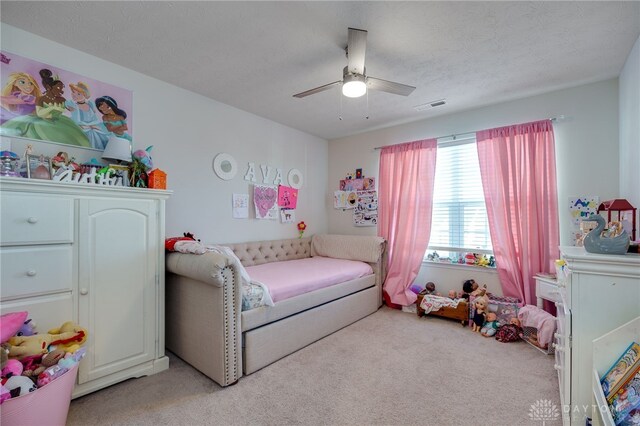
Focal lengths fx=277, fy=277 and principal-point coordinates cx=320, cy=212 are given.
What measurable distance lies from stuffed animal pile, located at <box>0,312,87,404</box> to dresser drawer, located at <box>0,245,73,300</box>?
16cm

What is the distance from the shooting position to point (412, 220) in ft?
11.9

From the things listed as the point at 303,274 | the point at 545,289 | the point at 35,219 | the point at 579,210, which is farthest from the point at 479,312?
the point at 35,219

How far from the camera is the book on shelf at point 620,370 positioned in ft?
3.79

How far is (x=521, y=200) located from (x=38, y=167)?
4172 millimetres

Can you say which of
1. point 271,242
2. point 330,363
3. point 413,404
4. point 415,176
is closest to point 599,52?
point 415,176

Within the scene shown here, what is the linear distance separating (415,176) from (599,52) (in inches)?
75.2

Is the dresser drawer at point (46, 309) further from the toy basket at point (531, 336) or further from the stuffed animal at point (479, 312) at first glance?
the toy basket at point (531, 336)

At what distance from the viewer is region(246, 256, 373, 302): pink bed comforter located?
2.45 meters

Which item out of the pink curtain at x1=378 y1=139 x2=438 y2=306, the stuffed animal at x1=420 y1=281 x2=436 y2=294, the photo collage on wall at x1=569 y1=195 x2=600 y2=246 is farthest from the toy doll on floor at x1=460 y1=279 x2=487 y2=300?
the photo collage on wall at x1=569 y1=195 x2=600 y2=246

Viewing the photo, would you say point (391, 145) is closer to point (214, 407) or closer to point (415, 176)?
point (415, 176)

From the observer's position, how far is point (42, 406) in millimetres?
1335

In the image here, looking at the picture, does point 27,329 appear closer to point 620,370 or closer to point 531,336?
point 620,370

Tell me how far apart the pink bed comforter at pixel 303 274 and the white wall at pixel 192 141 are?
1.94 ft

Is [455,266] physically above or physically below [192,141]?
below
